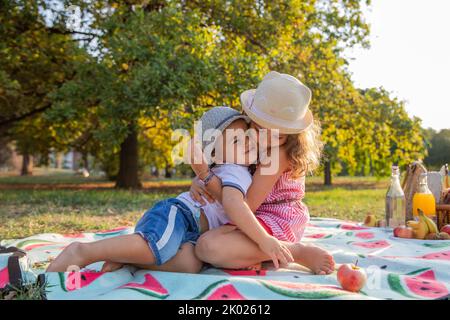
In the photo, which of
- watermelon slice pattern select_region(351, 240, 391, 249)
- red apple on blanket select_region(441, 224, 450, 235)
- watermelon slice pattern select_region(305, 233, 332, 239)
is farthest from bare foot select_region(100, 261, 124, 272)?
red apple on blanket select_region(441, 224, 450, 235)

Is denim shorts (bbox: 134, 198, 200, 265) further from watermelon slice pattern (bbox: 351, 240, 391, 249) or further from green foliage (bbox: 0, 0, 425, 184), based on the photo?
green foliage (bbox: 0, 0, 425, 184)

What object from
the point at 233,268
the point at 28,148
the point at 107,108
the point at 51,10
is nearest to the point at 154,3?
the point at 51,10

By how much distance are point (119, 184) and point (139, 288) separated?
9353 mm

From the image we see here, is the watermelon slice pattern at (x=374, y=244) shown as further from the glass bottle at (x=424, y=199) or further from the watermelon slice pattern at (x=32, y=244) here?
the watermelon slice pattern at (x=32, y=244)

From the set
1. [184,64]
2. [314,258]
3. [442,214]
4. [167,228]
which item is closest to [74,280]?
[167,228]

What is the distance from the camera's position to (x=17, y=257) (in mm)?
2045

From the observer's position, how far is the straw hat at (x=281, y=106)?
7.93 ft

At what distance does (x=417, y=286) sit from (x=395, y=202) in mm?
1791

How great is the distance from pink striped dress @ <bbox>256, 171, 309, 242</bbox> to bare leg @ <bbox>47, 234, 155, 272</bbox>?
0.65m

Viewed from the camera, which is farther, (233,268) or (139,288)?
(233,268)

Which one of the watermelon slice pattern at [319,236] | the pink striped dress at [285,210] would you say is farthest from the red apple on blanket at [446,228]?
the pink striped dress at [285,210]

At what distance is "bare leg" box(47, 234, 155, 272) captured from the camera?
7.13 feet

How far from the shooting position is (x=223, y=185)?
2.30 m
